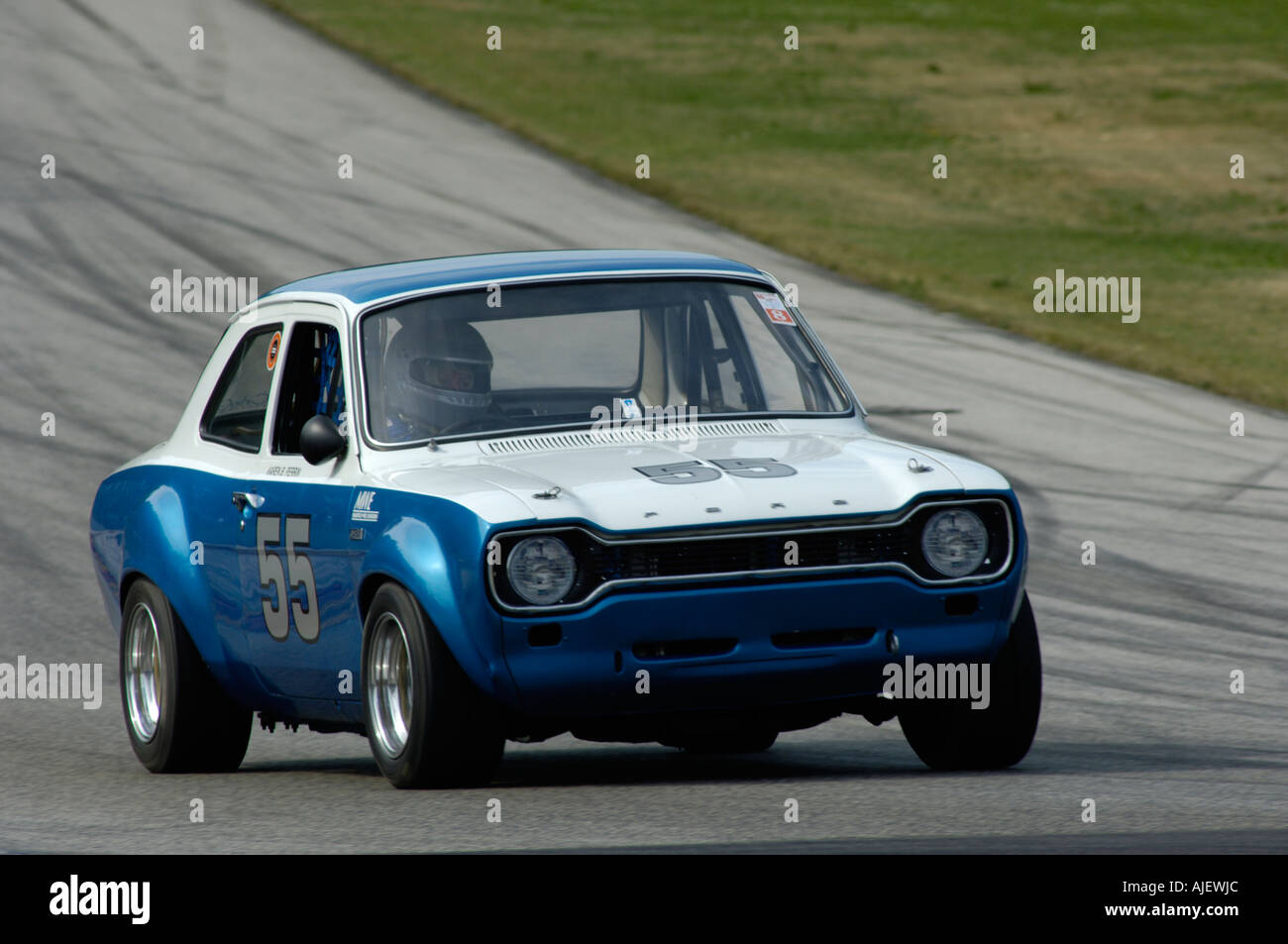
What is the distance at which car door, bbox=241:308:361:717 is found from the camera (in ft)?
25.3

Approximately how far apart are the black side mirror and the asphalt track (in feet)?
3.66

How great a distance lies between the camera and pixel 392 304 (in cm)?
812

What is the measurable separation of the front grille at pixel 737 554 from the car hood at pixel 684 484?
43 millimetres

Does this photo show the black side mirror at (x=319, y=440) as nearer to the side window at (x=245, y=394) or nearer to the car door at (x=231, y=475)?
the car door at (x=231, y=475)

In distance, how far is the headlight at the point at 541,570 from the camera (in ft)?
22.7

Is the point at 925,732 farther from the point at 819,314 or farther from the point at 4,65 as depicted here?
the point at 4,65

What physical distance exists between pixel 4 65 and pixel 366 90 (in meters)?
5.05

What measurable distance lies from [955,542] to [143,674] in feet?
11.2

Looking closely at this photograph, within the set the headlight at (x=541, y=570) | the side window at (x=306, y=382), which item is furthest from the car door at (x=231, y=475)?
the headlight at (x=541, y=570)

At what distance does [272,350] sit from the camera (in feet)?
28.6

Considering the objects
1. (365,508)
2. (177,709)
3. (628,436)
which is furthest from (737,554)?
(177,709)

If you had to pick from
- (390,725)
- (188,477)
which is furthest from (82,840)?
(188,477)
